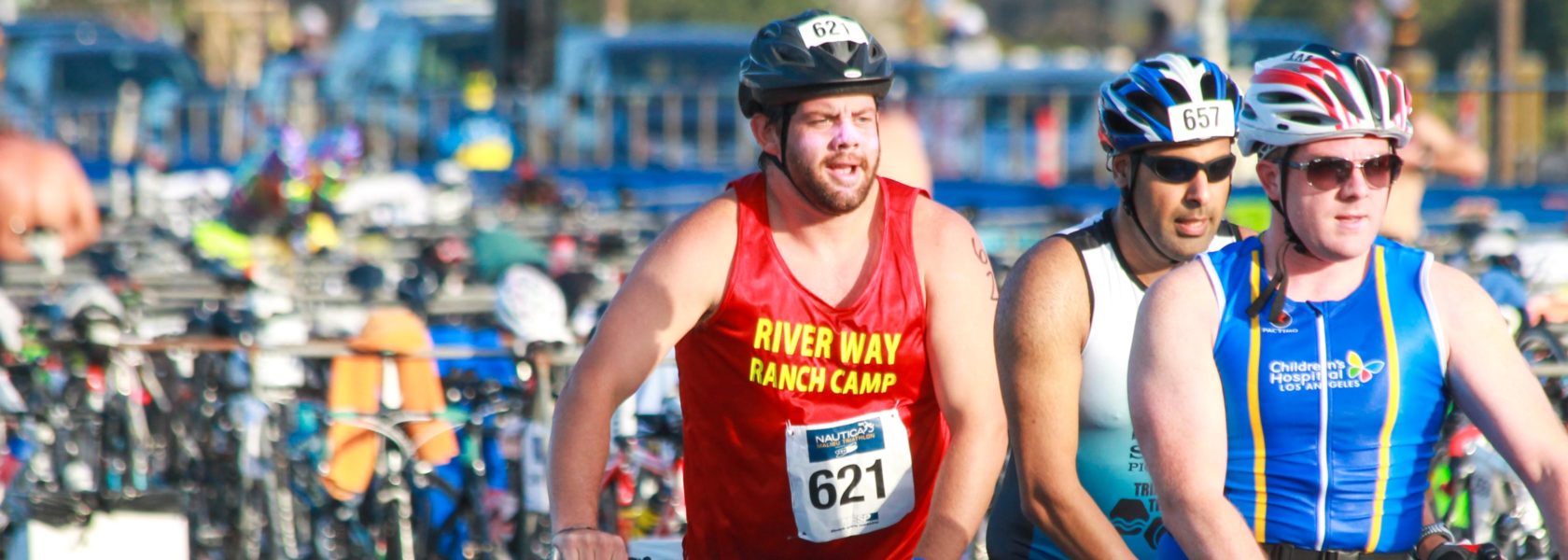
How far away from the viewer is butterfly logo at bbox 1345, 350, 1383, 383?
305cm

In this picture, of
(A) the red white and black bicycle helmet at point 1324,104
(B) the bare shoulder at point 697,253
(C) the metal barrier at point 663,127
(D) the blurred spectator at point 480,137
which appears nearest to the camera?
(A) the red white and black bicycle helmet at point 1324,104

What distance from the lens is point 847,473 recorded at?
3781mm

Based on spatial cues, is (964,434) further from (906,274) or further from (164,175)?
(164,175)

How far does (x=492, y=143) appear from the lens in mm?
18094

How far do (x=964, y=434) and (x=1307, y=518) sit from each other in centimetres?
76

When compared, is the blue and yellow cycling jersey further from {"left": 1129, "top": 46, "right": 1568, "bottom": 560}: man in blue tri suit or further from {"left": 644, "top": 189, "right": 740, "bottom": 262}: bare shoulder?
{"left": 644, "top": 189, "right": 740, "bottom": 262}: bare shoulder

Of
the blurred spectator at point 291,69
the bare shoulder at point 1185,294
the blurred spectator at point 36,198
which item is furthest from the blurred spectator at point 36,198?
the bare shoulder at point 1185,294

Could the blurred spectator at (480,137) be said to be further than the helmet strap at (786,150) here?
Yes

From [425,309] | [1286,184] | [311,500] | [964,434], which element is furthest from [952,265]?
[425,309]

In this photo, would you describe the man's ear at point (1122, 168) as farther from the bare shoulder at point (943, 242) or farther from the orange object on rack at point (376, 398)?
the orange object on rack at point (376, 398)

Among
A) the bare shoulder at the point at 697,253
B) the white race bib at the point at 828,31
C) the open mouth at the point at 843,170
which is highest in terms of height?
the white race bib at the point at 828,31

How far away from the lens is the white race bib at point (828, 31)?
3.71 metres

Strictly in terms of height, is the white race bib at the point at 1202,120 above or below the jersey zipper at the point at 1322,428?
above

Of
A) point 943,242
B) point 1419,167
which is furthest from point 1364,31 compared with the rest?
point 943,242
